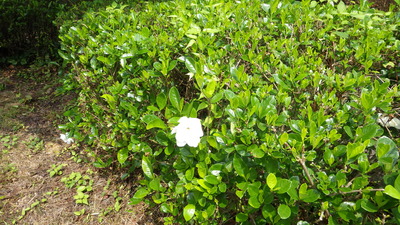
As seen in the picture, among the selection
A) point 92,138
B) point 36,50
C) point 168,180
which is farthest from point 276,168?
point 36,50

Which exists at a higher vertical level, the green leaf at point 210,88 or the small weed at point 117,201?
the green leaf at point 210,88

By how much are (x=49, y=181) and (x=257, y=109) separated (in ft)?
7.97

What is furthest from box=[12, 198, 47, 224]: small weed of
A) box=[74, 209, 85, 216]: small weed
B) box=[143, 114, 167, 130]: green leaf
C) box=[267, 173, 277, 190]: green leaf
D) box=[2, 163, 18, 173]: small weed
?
box=[267, 173, 277, 190]: green leaf

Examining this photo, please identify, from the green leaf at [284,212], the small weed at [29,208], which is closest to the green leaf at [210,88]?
the green leaf at [284,212]

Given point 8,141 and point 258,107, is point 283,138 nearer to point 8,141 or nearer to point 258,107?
point 258,107

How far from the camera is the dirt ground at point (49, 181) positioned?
2582 mm

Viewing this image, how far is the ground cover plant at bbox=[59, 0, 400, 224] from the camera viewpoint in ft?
4.09

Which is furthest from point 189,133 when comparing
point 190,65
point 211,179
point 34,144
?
point 34,144

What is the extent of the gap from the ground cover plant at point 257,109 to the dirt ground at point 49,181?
36 centimetres

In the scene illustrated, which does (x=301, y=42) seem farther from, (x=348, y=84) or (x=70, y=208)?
(x=70, y=208)

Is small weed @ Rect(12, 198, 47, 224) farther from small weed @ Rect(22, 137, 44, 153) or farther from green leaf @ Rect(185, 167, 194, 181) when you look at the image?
green leaf @ Rect(185, 167, 194, 181)

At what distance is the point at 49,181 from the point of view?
2953mm

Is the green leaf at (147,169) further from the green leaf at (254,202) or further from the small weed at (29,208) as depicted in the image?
the small weed at (29,208)

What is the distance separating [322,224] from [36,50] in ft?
17.7
